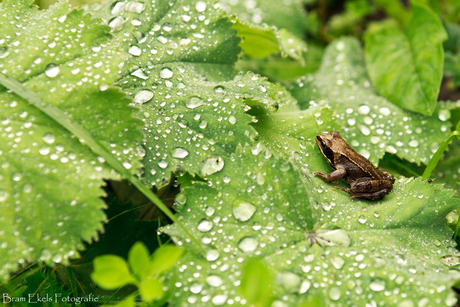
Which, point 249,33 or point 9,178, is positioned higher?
point 249,33

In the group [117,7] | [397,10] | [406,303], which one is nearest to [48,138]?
[117,7]

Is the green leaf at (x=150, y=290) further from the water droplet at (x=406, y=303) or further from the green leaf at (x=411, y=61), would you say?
the green leaf at (x=411, y=61)

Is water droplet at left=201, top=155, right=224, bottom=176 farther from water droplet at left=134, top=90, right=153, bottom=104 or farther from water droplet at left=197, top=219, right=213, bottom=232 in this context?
water droplet at left=134, top=90, right=153, bottom=104

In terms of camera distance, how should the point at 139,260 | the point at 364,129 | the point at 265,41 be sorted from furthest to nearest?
1. the point at 265,41
2. the point at 364,129
3. the point at 139,260

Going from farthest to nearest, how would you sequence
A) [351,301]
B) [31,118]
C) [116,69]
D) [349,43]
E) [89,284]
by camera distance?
[349,43]
[89,284]
[116,69]
[31,118]
[351,301]

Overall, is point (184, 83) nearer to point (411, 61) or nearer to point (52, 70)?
point (52, 70)

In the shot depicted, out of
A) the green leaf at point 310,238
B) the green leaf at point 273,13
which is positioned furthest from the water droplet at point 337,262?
the green leaf at point 273,13

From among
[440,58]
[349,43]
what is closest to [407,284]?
[440,58]

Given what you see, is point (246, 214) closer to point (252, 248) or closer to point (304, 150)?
point (252, 248)
